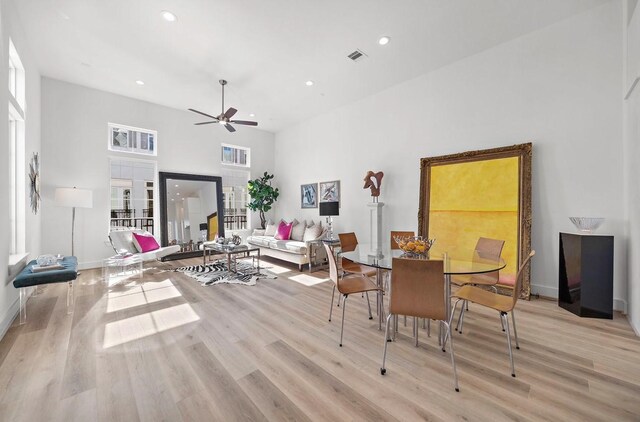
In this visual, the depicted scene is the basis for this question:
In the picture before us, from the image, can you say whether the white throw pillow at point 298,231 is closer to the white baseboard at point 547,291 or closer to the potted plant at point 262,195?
the potted plant at point 262,195

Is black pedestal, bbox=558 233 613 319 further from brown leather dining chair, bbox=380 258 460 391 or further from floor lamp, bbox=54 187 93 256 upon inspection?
floor lamp, bbox=54 187 93 256

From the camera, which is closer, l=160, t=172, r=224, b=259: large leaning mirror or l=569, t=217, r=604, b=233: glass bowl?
l=569, t=217, r=604, b=233: glass bowl

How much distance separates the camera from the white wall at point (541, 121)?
3.15 m

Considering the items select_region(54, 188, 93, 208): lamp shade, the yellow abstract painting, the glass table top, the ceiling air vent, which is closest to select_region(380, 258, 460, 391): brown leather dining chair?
the glass table top

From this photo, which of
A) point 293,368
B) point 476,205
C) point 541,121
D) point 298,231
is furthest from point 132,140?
point 541,121

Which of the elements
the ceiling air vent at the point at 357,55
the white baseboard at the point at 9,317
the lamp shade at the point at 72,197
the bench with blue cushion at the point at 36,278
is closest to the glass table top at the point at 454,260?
the ceiling air vent at the point at 357,55

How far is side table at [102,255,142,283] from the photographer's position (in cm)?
448

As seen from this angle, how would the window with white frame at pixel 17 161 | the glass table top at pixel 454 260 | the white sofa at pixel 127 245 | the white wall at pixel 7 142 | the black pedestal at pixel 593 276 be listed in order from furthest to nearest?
the white sofa at pixel 127 245 < the window with white frame at pixel 17 161 < the black pedestal at pixel 593 276 < the white wall at pixel 7 142 < the glass table top at pixel 454 260

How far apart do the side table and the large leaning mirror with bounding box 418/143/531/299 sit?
5.18 meters

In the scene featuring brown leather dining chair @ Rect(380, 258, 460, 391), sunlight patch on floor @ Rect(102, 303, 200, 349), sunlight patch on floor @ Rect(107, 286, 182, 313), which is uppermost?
brown leather dining chair @ Rect(380, 258, 460, 391)

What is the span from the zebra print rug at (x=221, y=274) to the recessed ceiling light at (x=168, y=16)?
3.80 metres

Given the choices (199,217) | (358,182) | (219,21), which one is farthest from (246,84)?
(199,217)

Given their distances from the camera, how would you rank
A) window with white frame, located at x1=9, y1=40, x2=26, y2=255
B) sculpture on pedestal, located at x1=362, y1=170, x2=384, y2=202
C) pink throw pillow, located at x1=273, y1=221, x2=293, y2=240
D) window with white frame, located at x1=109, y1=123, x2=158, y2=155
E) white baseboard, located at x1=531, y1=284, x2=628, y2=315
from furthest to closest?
pink throw pillow, located at x1=273, y1=221, x2=293, y2=240 → window with white frame, located at x1=109, y1=123, x2=158, y2=155 → sculpture on pedestal, located at x1=362, y1=170, x2=384, y2=202 → window with white frame, located at x1=9, y1=40, x2=26, y2=255 → white baseboard, located at x1=531, y1=284, x2=628, y2=315

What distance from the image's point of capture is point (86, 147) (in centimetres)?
528
